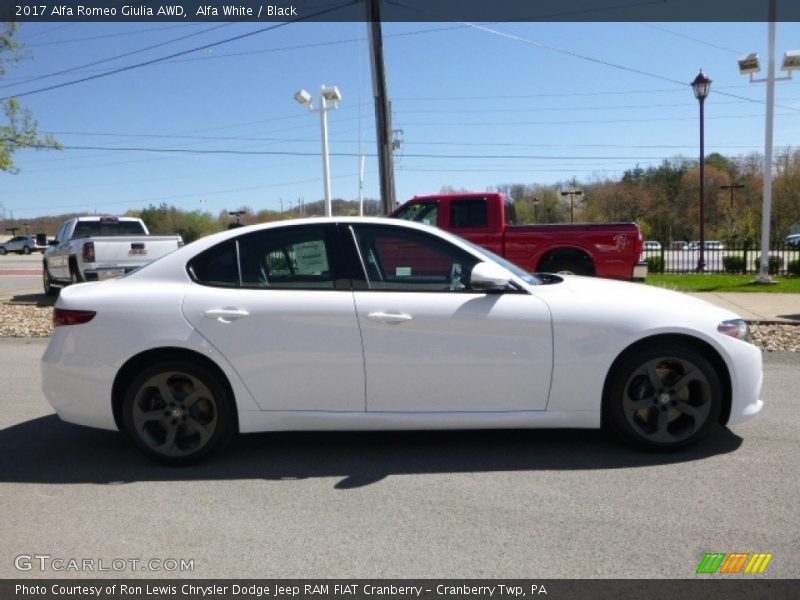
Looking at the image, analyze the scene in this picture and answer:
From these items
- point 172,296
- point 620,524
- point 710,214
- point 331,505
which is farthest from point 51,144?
point 710,214

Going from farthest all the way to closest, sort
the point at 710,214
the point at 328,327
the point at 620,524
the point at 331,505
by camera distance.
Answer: the point at 710,214 → the point at 328,327 → the point at 331,505 → the point at 620,524

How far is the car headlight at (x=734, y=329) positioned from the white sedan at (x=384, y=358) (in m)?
0.01

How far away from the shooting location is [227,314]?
4070 mm

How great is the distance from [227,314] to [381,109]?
11.3 meters

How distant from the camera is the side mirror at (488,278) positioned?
13.1ft

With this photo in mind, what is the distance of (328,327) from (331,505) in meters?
1.06

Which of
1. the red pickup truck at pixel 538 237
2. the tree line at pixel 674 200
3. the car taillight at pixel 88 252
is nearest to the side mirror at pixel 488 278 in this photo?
the red pickup truck at pixel 538 237

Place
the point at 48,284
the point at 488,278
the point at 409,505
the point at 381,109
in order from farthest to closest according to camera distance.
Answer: the point at 381,109
the point at 48,284
the point at 488,278
the point at 409,505

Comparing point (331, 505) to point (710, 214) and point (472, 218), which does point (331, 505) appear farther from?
point (710, 214)

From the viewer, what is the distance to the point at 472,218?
37.7 feet
